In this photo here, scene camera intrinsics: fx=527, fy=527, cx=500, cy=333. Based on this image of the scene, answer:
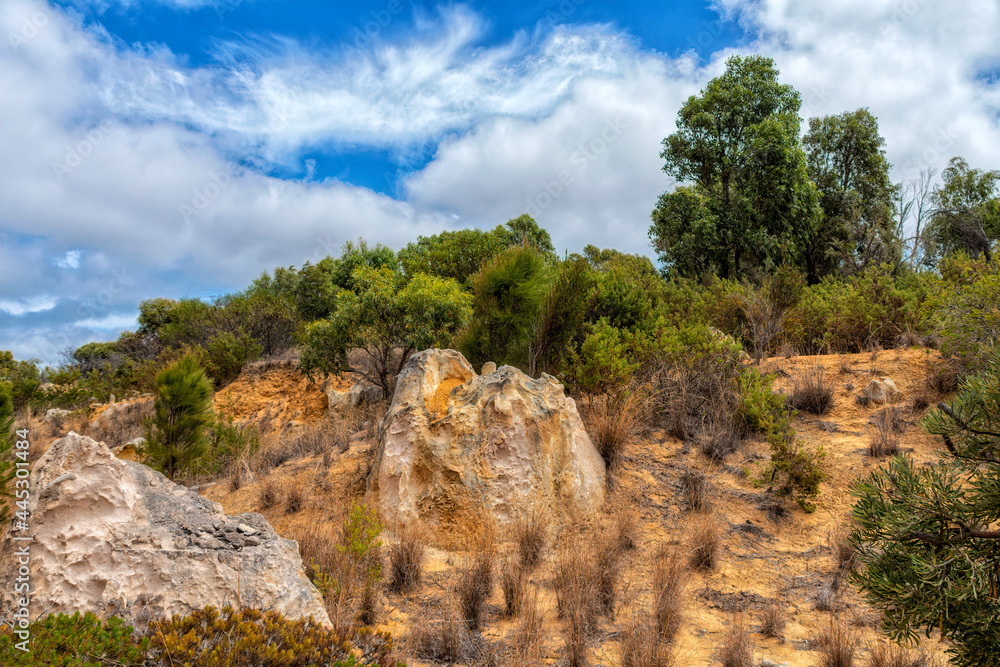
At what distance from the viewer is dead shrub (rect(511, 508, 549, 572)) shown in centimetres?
447

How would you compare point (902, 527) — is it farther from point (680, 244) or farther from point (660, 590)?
point (680, 244)

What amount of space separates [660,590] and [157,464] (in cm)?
584

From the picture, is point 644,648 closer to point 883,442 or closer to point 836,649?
point 836,649

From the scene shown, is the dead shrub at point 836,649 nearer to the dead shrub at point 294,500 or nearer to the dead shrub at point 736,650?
the dead shrub at point 736,650

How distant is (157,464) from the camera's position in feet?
20.7

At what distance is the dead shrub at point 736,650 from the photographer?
2.99 m

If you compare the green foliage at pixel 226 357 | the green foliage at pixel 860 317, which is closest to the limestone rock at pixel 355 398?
the green foliage at pixel 226 357

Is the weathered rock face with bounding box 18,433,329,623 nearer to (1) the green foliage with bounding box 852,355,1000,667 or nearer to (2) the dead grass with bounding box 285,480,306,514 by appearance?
(2) the dead grass with bounding box 285,480,306,514

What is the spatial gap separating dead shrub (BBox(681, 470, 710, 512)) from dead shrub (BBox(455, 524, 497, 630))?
7.48ft

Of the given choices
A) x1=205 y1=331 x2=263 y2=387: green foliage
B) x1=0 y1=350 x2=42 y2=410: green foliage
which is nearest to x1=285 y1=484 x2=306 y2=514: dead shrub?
x1=205 y1=331 x2=263 y2=387: green foliage

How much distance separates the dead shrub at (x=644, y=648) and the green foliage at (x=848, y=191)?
19.2 m

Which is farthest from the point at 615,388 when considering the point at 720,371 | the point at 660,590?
the point at 660,590

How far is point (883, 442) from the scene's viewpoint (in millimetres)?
5996

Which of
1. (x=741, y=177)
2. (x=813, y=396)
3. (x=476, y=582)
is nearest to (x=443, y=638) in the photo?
(x=476, y=582)
